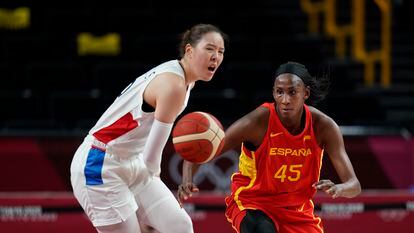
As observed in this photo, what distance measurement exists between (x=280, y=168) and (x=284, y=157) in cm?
7

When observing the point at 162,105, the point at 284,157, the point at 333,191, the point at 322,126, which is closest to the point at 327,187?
the point at 333,191

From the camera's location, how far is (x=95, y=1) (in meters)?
10.3

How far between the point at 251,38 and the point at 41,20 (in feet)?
8.24

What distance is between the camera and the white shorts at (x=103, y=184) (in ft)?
14.8

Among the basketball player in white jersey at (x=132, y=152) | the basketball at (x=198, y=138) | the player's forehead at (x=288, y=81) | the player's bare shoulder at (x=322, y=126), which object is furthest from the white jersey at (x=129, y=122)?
the player's bare shoulder at (x=322, y=126)

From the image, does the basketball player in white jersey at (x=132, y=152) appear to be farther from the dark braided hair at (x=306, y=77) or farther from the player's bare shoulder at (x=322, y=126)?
the player's bare shoulder at (x=322, y=126)

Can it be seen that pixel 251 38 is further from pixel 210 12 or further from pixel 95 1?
pixel 95 1

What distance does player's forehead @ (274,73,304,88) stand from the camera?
4.53 meters

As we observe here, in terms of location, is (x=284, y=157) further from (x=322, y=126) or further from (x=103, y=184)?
(x=103, y=184)

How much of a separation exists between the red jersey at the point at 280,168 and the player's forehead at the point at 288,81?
209 mm

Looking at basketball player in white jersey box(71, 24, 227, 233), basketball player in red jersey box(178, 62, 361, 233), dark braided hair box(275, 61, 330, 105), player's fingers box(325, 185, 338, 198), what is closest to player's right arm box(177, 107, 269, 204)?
basketball player in red jersey box(178, 62, 361, 233)

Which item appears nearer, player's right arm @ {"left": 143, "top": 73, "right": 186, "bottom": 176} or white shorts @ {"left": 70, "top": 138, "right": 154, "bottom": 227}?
player's right arm @ {"left": 143, "top": 73, "right": 186, "bottom": 176}

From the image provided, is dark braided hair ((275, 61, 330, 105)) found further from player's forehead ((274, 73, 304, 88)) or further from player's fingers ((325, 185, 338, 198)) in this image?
player's fingers ((325, 185, 338, 198))

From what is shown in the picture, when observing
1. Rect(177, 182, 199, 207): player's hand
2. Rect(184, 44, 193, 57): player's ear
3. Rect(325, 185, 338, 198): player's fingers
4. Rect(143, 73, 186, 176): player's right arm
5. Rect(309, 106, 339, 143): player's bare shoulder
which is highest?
Rect(184, 44, 193, 57): player's ear
